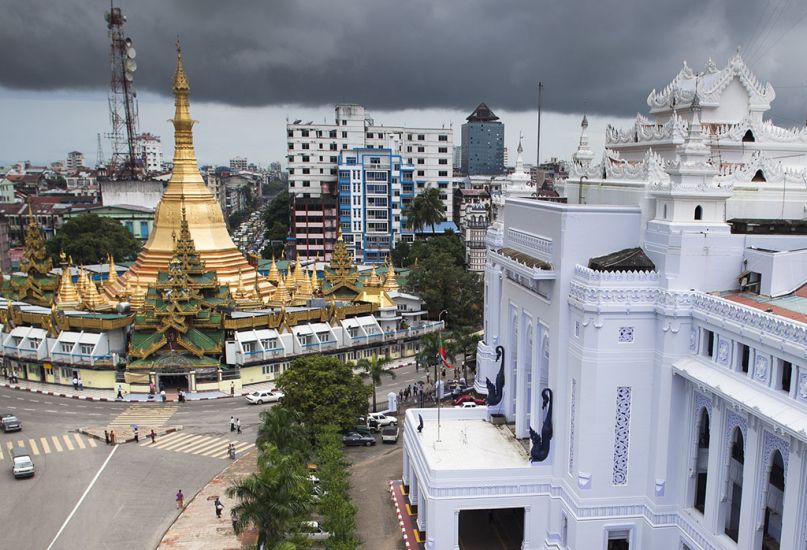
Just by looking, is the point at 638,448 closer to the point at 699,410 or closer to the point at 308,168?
the point at 699,410

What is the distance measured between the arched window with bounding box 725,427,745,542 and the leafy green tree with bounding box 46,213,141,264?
85.7 m

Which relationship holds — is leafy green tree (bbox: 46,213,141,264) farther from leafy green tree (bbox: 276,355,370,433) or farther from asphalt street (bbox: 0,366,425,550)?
leafy green tree (bbox: 276,355,370,433)

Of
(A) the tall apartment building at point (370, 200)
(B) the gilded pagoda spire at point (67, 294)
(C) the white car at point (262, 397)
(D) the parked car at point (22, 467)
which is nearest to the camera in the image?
(D) the parked car at point (22, 467)

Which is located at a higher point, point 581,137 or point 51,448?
point 581,137

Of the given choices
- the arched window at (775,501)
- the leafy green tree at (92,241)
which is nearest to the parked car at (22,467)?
the arched window at (775,501)

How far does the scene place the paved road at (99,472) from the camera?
32.6 metres

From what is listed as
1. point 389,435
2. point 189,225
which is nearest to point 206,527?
point 389,435

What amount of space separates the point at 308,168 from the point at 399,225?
64.4 feet

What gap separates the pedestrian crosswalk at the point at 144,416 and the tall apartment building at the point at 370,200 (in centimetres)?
6245

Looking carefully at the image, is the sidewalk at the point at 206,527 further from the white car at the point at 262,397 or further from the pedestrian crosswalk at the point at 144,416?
the white car at the point at 262,397

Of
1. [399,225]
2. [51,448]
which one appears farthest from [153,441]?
[399,225]

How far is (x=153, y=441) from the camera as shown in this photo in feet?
141

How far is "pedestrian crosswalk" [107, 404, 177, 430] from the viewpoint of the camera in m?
45.7

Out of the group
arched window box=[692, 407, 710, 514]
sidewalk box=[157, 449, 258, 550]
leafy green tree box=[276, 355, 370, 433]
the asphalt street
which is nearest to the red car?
the asphalt street
